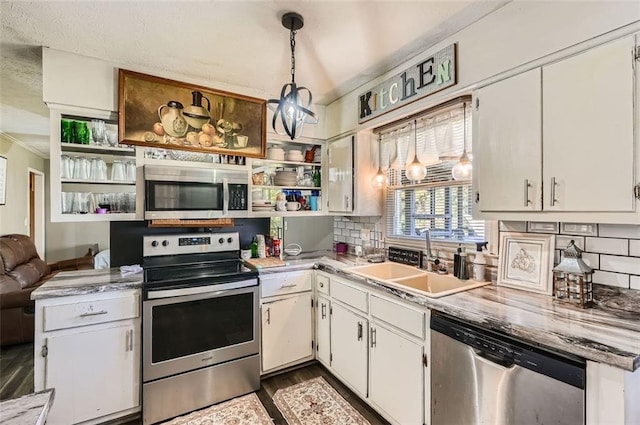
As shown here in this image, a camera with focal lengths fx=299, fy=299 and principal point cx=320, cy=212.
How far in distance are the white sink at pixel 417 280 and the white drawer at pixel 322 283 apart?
0.28 metres

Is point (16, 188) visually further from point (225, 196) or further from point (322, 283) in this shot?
point (322, 283)

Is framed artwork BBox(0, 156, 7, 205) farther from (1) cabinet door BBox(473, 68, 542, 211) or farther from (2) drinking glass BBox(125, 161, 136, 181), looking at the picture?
(1) cabinet door BBox(473, 68, 542, 211)

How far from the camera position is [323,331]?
2.61 m

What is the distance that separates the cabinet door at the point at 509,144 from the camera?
5.01 feet

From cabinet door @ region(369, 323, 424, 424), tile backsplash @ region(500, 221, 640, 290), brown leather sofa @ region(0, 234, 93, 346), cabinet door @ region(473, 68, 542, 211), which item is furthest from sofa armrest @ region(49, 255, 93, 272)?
tile backsplash @ region(500, 221, 640, 290)

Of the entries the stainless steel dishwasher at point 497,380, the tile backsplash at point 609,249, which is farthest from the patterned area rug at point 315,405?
the tile backsplash at point 609,249

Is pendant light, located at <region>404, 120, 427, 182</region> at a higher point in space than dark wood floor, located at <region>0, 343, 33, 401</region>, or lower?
higher

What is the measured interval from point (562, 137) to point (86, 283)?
2894 mm

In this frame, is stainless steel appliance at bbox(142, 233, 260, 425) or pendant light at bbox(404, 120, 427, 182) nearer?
stainless steel appliance at bbox(142, 233, 260, 425)

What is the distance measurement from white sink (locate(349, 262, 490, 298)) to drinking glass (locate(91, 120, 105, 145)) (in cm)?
217

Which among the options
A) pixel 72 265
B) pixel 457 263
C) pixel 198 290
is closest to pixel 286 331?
pixel 198 290

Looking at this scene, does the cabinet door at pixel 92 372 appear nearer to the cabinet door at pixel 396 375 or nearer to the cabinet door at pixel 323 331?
the cabinet door at pixel 323 331

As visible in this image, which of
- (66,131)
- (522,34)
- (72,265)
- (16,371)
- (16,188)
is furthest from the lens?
(72,265)

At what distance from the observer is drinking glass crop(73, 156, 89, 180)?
2.23 meters
